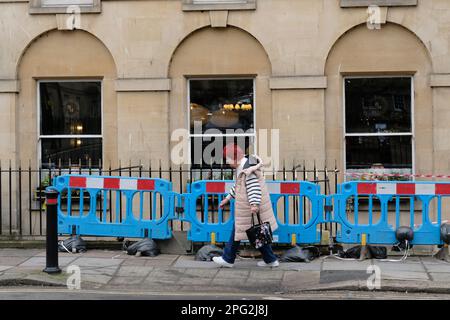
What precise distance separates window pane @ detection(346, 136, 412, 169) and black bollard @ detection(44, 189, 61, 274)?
19.0 feet

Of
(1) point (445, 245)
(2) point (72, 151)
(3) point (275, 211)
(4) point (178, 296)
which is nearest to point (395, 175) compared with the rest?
(1) point (445, 245)

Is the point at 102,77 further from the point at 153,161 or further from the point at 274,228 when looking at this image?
the point at 274,228

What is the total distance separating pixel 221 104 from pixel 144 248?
134 inches

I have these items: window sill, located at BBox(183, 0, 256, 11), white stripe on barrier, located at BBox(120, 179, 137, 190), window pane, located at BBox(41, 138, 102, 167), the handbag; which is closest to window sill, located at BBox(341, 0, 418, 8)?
A: window sill, located at BBox(183, 0, 256, 11)

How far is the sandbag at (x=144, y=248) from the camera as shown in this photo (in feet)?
37.8

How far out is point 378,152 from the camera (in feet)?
43.8

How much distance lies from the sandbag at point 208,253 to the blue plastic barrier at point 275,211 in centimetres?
17

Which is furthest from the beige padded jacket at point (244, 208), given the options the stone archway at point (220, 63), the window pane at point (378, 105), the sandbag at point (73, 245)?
the window pane at point (378, 105)

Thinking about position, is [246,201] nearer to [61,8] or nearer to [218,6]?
[218,6]

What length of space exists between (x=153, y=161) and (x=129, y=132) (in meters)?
0.69

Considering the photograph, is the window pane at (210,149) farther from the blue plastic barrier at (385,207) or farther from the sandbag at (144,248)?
the blue plastic barrier at (385,207)

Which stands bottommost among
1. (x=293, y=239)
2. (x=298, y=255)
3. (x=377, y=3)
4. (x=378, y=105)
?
(x=298, y=255)

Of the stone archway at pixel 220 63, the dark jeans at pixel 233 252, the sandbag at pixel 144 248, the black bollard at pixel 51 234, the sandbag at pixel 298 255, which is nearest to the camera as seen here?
the black bollard at pixel 51 234

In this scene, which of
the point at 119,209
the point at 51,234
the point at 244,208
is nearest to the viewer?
the point at 51,234
